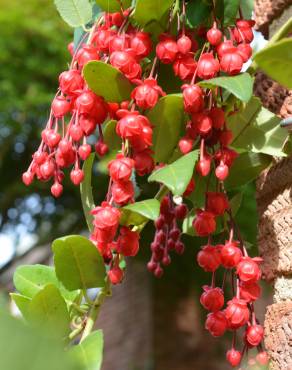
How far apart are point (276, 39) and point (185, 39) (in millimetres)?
61

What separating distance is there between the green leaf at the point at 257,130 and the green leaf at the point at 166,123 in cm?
5

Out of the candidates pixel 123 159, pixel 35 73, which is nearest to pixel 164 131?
pixel 123 159

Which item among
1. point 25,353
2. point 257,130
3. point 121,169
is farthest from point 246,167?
point 25,353

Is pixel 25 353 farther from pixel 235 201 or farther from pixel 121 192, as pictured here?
pixel 235 201

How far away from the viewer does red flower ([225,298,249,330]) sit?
0.43 m

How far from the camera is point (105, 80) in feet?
1.44

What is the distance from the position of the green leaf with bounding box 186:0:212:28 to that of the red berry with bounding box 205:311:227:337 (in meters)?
0.21

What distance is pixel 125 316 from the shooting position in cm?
546

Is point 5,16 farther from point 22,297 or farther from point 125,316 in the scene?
point 22,297

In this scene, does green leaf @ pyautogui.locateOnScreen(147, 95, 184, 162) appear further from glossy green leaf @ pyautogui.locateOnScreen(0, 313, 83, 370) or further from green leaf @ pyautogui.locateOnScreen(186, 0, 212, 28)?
glossy green leaf @ pyautogui.locateOnScreen(0, 313, 83, 370)

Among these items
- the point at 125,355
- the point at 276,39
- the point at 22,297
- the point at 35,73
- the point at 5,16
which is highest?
the point at 276,39

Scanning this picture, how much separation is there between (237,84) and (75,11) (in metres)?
0.19

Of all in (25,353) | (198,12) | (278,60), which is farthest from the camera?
(198,12)

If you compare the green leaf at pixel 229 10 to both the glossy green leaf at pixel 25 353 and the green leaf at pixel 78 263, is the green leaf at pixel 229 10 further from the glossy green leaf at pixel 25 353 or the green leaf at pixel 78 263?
the glossy green leaf at pixel 25 353
